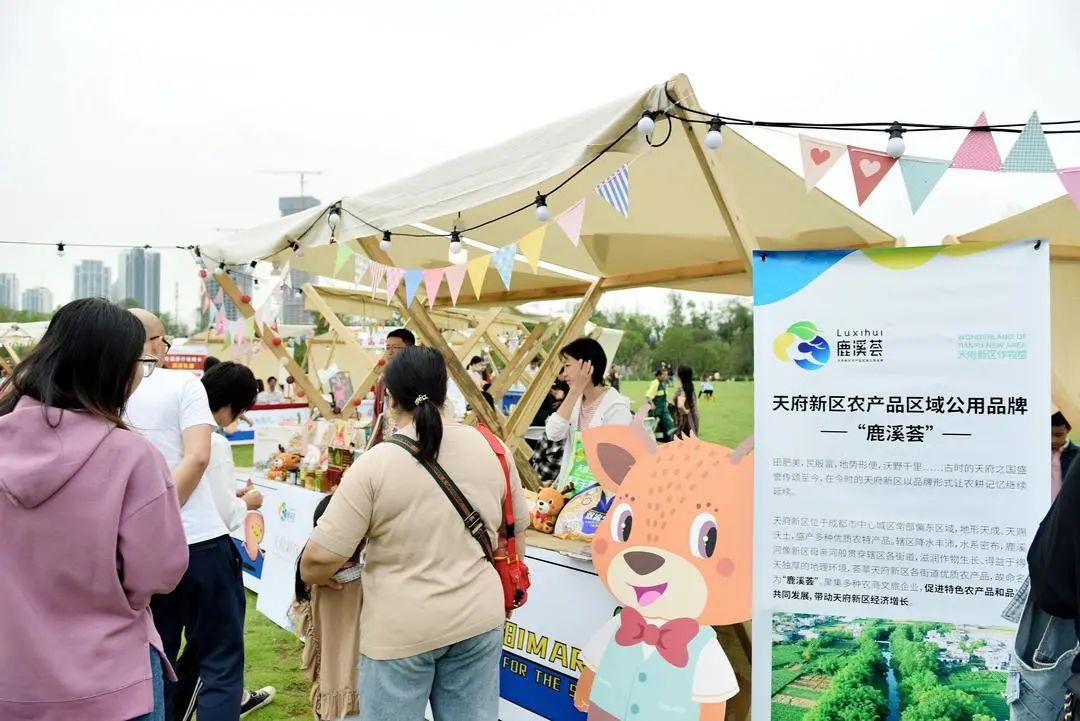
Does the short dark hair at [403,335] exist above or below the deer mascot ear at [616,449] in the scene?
above

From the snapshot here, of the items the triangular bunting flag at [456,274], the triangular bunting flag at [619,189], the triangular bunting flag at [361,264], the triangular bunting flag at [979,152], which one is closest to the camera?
the triangular bunting flag at [979,152]

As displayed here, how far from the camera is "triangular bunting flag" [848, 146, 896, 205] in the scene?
2.15 m

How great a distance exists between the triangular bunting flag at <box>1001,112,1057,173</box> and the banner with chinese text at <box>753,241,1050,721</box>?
22cm

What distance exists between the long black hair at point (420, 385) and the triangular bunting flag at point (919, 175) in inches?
60.8

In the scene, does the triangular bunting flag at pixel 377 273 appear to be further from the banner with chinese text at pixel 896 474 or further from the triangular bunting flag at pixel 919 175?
the triangular bunting flag at pixel 919 175

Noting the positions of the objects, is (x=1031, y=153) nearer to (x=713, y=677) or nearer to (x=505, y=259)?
(x=713, y=677)

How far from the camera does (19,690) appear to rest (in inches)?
54.5

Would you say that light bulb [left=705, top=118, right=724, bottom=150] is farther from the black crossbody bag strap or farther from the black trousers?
the black trousers

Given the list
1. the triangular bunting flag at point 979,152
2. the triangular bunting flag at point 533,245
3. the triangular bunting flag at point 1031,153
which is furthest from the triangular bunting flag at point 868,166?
the triangular bunting flag at point 533,245

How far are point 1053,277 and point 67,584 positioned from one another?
5000mm

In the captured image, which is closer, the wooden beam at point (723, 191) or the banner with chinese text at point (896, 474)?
the banner with chinese text at point (896, 474)

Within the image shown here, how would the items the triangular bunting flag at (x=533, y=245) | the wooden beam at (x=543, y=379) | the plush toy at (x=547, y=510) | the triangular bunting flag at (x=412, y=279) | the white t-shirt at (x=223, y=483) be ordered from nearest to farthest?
the white t-shirt at (x=223, y=483) < the triangular bunting flag at (x=533, y=245) < the plush toy at (x=547, y=510) < the triangular bunting flag at (x=412, y=279) < the wooden beam at (x=543, y=379)

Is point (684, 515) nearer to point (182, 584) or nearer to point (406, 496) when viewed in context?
point (406, 496)

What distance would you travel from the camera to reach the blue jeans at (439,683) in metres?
1.84
